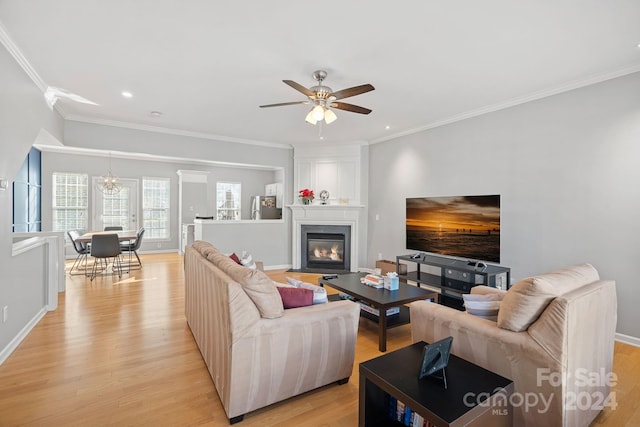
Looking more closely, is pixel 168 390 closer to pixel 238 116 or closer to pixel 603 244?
pixel 238 116

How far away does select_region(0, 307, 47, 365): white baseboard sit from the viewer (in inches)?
101

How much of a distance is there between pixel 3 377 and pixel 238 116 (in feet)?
12.2

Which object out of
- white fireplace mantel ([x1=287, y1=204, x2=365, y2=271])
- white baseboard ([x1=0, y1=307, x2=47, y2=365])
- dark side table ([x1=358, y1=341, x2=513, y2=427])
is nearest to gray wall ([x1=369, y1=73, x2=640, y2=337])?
white fireplace mantel ([x1=287, y1=204, x2=365, y2=271])

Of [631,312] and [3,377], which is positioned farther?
[631,312]

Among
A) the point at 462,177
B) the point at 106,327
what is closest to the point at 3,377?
the point at 106,327

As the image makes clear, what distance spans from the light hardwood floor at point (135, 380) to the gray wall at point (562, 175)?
3.29 ft

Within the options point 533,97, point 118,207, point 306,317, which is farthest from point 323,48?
point 118,207

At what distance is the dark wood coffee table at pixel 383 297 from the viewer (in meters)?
2.82

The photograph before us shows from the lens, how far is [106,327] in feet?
10.7

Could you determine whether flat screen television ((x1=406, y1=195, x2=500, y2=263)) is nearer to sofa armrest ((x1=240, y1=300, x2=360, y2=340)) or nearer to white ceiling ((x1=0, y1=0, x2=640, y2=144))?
white ceiling ((x1=0, y1=0, x2=640, y2=144))

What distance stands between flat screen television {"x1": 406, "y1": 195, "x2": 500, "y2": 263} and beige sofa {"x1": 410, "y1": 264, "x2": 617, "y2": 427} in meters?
2.00

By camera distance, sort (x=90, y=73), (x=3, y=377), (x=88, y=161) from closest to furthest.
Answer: (x=3, y=377), (x=90, y=73), (x=88, y=161)

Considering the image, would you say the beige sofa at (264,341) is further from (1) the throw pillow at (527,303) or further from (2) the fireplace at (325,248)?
(2) the fireplace at (325,248)

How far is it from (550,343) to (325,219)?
4763mm
